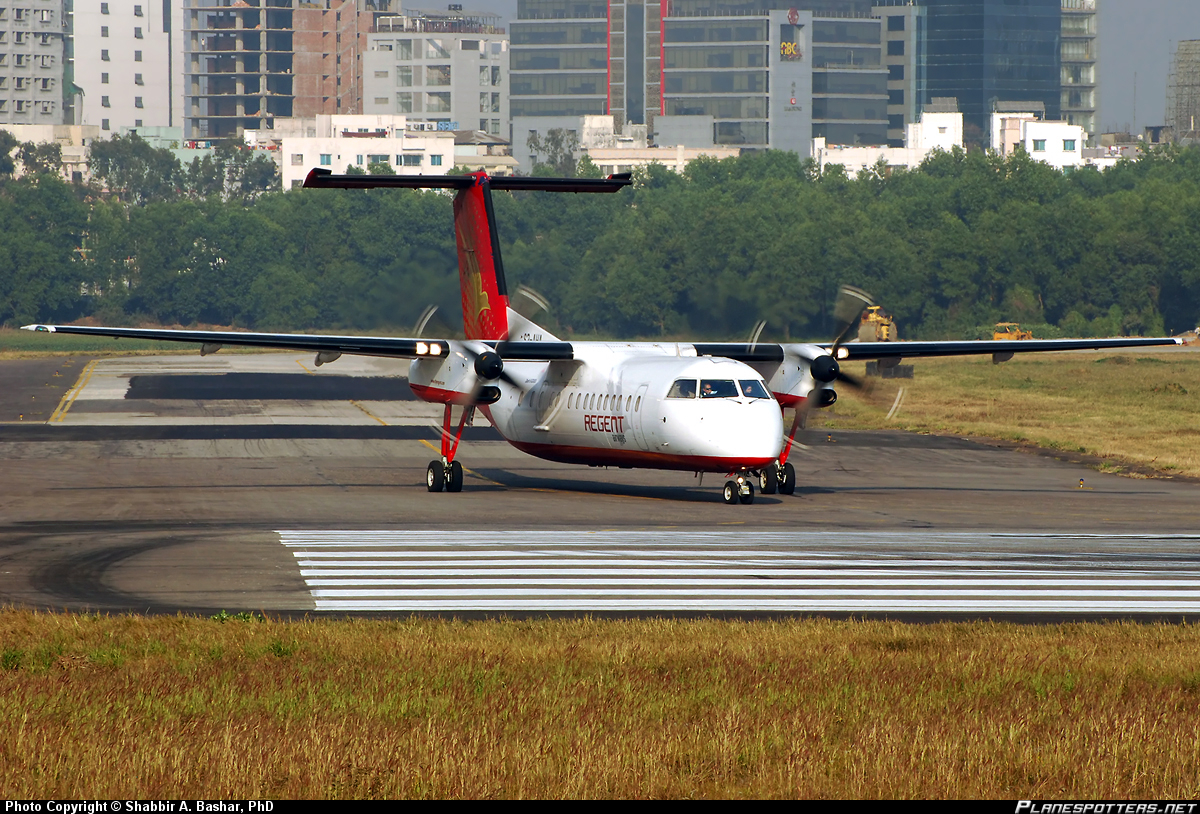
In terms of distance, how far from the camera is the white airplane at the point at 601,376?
96.4 feet

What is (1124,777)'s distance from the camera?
9508 millimetres

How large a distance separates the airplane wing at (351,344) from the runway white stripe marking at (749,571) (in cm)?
701

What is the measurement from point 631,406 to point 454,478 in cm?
463

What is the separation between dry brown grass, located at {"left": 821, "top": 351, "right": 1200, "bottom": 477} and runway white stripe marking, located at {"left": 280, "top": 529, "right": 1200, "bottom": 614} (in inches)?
332

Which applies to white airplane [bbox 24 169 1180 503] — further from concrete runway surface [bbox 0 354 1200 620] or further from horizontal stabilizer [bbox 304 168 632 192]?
concrete runway surface [bbox 0 354 1200 620]

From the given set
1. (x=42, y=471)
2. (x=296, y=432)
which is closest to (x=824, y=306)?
(x=296, y=432)

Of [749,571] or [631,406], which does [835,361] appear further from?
[749,571]

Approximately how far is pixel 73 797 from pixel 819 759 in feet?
15.6

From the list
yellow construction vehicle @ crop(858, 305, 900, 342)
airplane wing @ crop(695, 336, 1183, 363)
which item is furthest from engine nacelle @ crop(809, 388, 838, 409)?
yellow construction vehicle @ crop(858, 305, 900, 342)

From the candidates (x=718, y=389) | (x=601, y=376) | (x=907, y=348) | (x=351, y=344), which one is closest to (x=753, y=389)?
(x=718, y=389)

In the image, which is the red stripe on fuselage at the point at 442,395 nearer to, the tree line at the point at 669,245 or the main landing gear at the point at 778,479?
the main landing gear at the point at 778,479

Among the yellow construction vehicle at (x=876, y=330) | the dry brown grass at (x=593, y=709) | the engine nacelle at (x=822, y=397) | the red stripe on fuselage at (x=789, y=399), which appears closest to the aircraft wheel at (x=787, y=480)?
the red stripe on fuselage at (x=789, y=399)

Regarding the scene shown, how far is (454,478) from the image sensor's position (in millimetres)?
32719

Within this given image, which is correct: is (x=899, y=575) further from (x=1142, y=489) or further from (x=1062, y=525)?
(x=1142, y=489)
